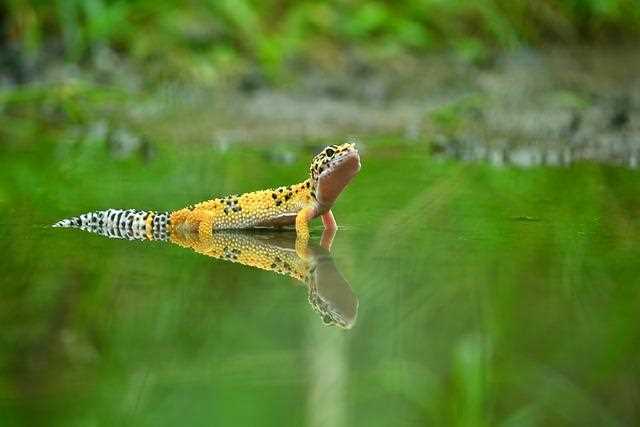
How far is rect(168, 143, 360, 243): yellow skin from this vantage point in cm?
466

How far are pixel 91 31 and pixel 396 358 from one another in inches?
260

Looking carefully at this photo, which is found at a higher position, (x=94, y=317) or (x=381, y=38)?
(x=381, y=38)

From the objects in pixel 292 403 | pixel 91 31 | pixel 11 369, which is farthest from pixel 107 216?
pixel 91 31

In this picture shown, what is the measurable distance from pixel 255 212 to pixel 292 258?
706 millimetres

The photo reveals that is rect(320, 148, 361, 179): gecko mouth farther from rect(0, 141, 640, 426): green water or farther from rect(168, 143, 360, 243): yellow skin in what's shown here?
rect(0, 141, 640, 426): green water

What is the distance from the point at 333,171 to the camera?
4.66 metres

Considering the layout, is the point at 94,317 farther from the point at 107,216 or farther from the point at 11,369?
the point at 107,216

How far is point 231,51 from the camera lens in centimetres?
914

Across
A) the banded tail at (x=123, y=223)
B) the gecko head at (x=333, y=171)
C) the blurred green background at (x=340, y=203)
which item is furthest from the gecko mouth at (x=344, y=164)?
the banded tail at (x=123, y=223)

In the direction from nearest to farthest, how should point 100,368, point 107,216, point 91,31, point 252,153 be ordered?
point 100,368, point 107,216, point 252,153, point 91,31

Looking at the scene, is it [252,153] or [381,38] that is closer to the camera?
[252,153]

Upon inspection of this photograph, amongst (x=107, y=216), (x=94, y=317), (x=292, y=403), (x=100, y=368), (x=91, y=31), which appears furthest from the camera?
(x=91, y=31)

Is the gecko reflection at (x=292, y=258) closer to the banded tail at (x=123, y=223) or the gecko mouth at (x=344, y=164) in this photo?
the banded tail at (x=123, y=223)

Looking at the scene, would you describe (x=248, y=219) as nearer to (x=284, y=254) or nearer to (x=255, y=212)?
(x=255, y=212)
